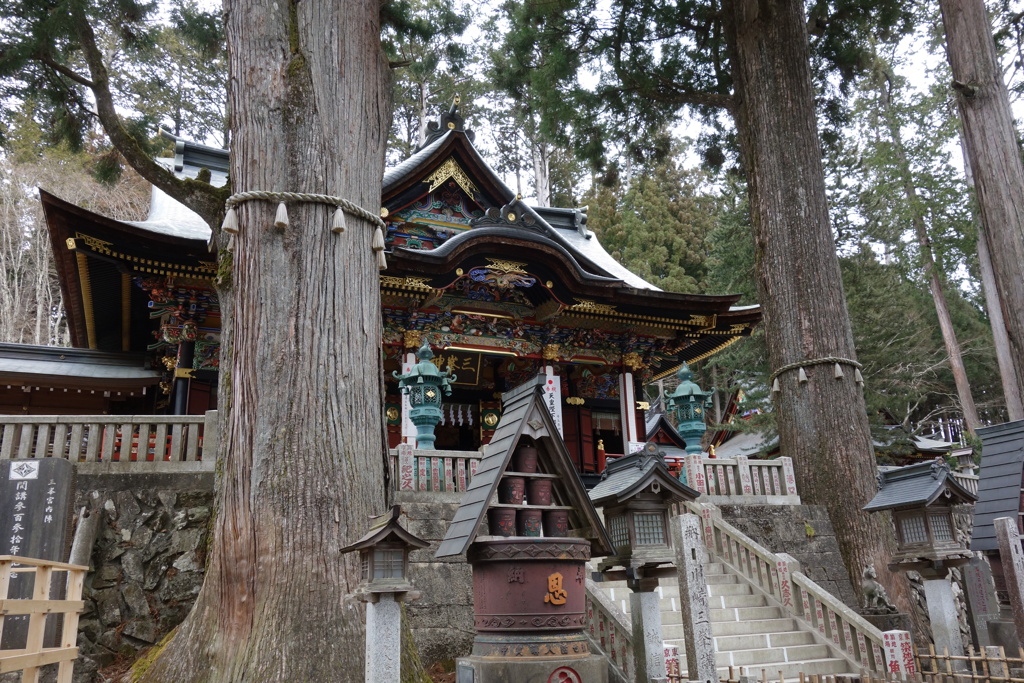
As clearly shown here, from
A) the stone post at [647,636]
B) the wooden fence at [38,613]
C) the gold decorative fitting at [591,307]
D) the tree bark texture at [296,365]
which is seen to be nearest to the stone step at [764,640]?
the stone post at [647,636]

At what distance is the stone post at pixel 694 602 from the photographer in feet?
19.3

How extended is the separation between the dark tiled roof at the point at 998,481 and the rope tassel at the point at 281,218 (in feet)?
22.0

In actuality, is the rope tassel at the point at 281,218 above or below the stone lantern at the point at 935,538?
above

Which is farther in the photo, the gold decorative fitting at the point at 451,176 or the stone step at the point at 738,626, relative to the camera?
the gold decorative fitting at the point at 451,176

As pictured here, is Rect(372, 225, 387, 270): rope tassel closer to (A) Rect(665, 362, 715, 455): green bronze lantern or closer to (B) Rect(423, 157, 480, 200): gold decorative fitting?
(A) Rect(665, 362, 715, 455): green bronze lantern

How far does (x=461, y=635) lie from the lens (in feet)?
25.3

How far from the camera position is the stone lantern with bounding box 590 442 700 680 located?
19.5ft

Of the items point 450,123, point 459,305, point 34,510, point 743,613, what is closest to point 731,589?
point 743,613

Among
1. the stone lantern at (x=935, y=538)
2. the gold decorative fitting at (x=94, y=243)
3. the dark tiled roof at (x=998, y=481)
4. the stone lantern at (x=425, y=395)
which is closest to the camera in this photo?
the dark tiled roof at (x=998, y=481)

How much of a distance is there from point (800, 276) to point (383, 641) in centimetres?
921

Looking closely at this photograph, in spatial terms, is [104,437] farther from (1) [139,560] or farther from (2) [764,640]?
(2) [764,640]

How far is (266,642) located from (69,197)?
2138cm

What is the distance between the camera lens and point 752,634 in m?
8.29

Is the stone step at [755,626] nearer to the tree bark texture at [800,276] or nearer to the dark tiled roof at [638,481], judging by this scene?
the tree bark texture at [800,276]
